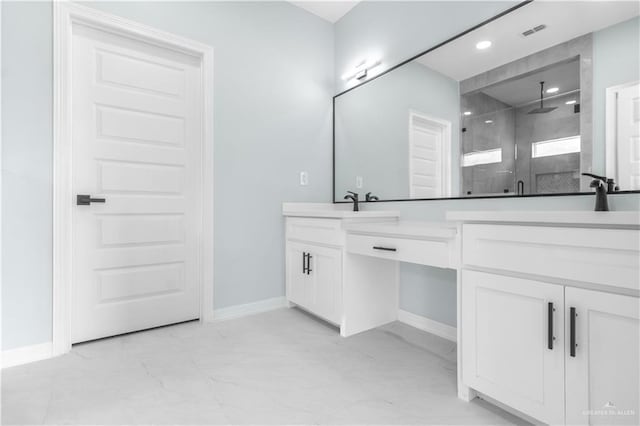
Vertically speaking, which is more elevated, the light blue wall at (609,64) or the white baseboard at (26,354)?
the light blue wall at (609,64)

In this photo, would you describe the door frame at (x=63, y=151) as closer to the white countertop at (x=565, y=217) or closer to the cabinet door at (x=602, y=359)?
the white countertop at (x=565, y=217)

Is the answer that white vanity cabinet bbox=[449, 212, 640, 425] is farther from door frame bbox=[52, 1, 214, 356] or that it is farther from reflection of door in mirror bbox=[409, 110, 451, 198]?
door frame bbox=[52, 1, 214, 356]

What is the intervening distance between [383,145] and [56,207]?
2.22 metres

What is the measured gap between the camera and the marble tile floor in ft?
4.32

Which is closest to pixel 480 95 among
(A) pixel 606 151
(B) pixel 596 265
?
(A) pixel 606 151

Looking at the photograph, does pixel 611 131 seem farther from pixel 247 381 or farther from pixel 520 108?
pixel 247 381

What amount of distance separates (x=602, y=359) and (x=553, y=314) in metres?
0.17

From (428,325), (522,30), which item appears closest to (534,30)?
(522,30)

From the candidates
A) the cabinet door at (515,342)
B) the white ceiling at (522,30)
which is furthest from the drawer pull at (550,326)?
the white ceiling at (522,30)

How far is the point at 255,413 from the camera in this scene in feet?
4.36

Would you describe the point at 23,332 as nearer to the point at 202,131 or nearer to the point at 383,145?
the point at 202,131

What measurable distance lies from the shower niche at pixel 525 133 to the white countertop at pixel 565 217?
58 centimetres

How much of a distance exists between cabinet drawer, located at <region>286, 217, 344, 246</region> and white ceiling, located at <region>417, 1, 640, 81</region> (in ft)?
4.08

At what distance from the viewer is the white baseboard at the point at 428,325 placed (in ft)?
6.86
